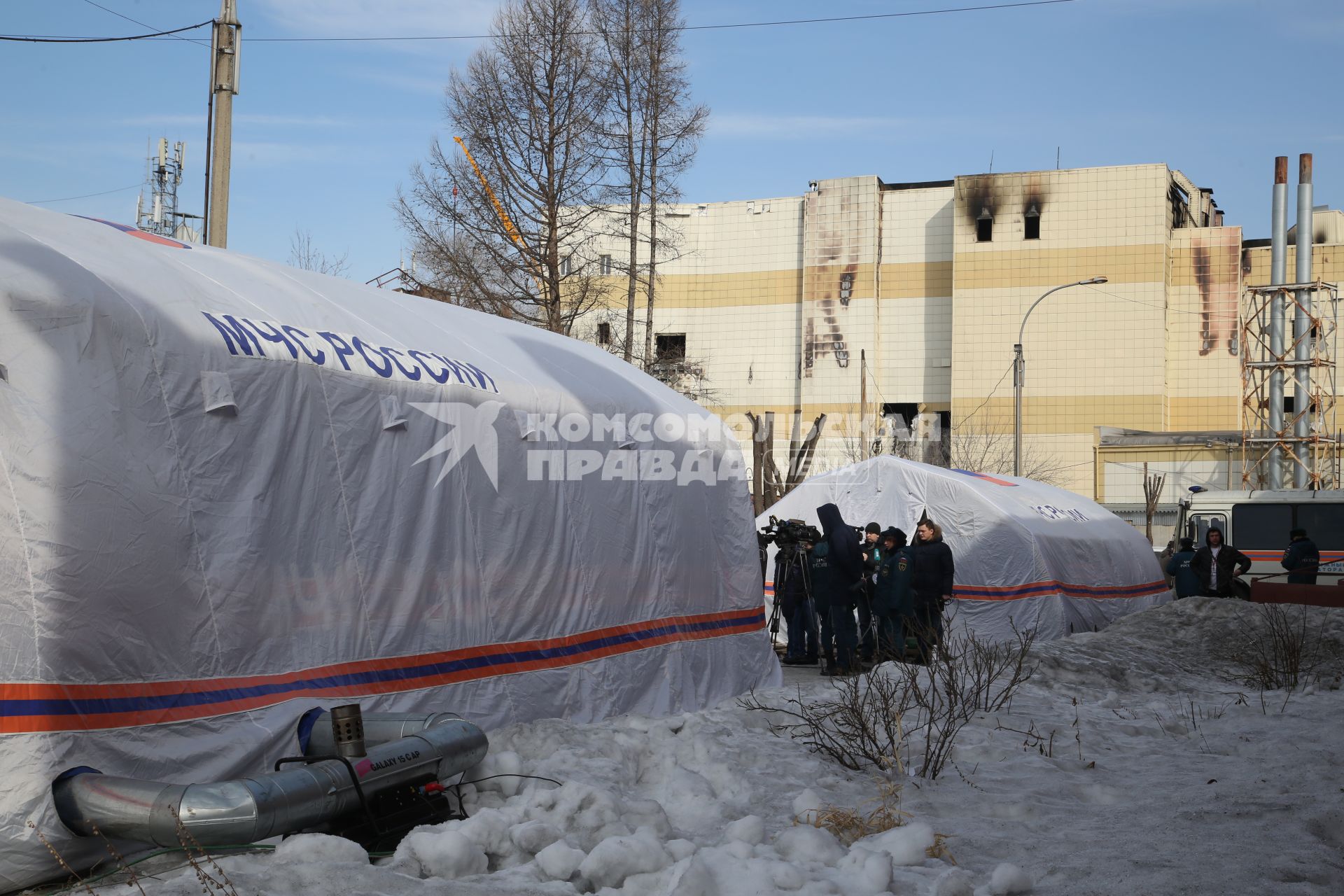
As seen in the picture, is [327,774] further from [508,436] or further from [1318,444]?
[1318,444]

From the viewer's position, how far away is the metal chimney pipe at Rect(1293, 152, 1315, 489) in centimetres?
3744

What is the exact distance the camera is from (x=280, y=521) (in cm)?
691

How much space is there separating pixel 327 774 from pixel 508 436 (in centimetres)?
367

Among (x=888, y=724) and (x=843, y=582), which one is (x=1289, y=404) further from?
(x=888, y=724)

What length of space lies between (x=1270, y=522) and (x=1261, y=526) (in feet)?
0.59

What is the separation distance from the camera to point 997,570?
17844 millimetres

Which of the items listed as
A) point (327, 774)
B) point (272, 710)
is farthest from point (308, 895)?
point (272, 710)

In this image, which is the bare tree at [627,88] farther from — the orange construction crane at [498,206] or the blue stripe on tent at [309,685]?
the blue stripe on tent at [309,685]

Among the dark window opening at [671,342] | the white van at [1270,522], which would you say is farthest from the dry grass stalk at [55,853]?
the dark window opening at [671,342]

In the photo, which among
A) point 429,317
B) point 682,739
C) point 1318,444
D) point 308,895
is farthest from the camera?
point 1318,444

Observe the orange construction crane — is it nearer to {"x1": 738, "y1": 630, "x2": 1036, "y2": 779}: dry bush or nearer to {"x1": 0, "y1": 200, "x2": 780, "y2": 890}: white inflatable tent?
{"x1": 0, "y1": 200, "x2": 780, "y2": 890}: white inflatable tent

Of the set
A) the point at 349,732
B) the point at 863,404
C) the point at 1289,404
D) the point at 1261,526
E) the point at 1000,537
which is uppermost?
the point at 1289,404

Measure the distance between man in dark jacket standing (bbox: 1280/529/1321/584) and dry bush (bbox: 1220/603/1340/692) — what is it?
422cm

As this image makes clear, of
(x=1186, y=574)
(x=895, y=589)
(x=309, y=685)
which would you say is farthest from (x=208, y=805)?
(x=1186, y=574)
